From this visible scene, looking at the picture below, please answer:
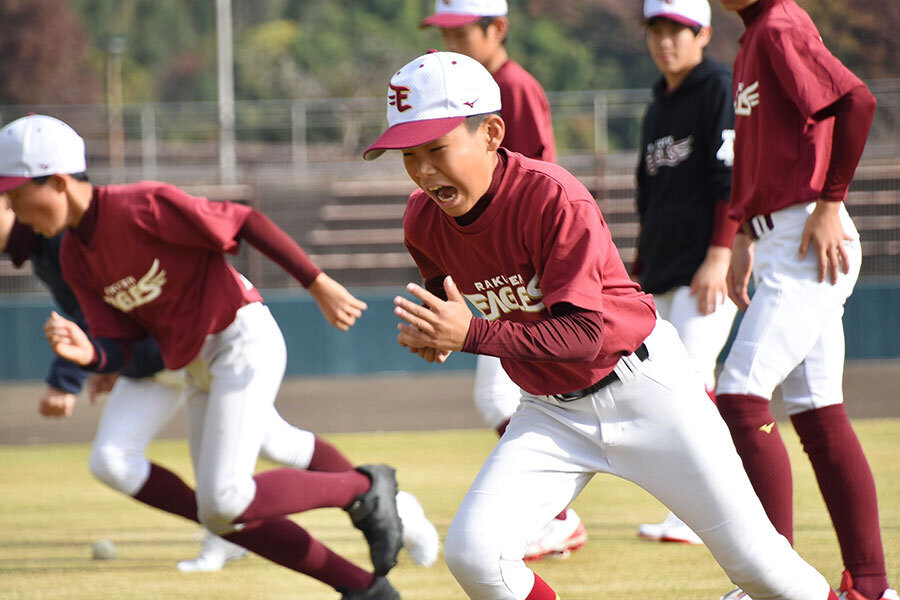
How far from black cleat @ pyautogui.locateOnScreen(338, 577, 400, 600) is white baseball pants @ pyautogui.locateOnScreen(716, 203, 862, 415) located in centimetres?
141

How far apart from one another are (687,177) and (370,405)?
850 centimetres

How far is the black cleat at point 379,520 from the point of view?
4.36m

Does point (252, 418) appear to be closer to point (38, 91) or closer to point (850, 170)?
point (850, 170)

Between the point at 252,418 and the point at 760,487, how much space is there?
187cm

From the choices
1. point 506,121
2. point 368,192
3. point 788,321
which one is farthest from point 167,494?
point 368,192

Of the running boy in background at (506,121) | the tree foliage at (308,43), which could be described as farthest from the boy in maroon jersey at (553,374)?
the tree foliage at (308,43)

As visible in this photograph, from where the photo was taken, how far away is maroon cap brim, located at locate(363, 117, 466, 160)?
2.97 meters

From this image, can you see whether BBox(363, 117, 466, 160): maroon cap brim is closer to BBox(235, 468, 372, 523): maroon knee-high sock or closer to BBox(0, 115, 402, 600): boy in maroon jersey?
BBox(0, 115, 402, 600): boy in maroon jersey

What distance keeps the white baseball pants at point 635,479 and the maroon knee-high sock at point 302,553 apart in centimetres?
122

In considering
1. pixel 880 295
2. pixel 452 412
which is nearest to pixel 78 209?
pixel 452 412

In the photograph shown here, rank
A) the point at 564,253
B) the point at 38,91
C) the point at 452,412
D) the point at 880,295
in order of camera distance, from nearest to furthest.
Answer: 1. the point at 564,253
2. the point at 452,412
3. the point at 880,295
4. the point at 38,91

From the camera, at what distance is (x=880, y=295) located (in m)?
16.2

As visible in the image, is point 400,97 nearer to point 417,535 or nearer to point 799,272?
point 799,272

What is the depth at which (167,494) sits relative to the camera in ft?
15.3
